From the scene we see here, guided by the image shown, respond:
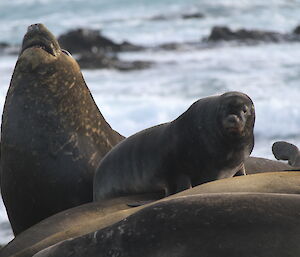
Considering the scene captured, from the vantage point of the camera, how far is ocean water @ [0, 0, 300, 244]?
45.0 feet

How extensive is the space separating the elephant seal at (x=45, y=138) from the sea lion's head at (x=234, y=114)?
39.0 inches

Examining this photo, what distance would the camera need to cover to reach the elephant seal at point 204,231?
9.10ft

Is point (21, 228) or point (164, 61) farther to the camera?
point (164, 61)

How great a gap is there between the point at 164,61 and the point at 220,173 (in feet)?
58.1

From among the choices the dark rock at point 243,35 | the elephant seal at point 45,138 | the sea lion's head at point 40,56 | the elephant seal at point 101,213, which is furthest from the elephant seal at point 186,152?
the dark rock at point 243,35

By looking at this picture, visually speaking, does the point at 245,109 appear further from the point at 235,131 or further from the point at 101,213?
the point at 101,213

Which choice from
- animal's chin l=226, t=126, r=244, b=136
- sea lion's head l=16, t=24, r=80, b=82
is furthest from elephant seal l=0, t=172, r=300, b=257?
sea lion's head l=16, t=24, r=80, b=82

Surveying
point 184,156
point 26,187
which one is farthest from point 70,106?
point 184,156

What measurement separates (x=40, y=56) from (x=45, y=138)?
561 millimetres

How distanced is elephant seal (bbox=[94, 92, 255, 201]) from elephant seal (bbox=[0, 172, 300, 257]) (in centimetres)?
32

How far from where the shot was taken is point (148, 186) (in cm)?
477

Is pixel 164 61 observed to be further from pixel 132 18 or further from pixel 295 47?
pixel 132 18

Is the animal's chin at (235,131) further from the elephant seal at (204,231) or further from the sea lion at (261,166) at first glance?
the elephant seal at (204,231)

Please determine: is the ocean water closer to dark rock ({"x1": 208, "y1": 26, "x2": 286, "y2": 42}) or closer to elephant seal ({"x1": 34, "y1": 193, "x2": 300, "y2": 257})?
dark rock ({"x1": 208, "y1": 26, "x2": 286, "y2": 42})
